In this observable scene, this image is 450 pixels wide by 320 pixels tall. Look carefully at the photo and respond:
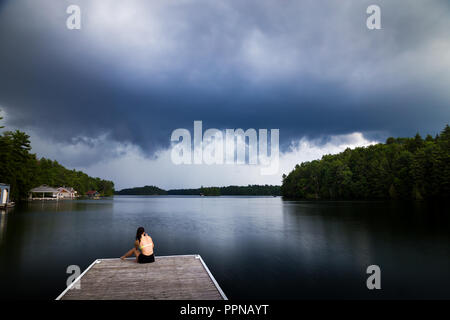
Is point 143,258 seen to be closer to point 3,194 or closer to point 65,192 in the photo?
point 3,194

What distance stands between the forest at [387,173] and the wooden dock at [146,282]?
80627 mm

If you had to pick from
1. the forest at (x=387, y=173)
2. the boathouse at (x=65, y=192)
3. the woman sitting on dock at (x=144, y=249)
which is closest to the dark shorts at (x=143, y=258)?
the woman sitting on dock at (x=144, y=249)

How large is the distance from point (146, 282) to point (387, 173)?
9908 cm

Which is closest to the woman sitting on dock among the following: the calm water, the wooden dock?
the wooden dock

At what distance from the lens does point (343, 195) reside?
4309 inches

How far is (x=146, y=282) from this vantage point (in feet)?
25.7

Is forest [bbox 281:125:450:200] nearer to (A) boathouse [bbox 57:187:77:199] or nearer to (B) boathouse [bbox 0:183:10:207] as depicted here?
(B) boathouse [bbox 0:183:10:207]

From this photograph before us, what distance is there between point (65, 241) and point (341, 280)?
17.0 metres

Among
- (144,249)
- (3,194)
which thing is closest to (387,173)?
(144,249)

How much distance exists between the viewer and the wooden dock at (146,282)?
22.2 feet

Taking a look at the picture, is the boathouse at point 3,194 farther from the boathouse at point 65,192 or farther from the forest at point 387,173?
the forest at point 387,173
